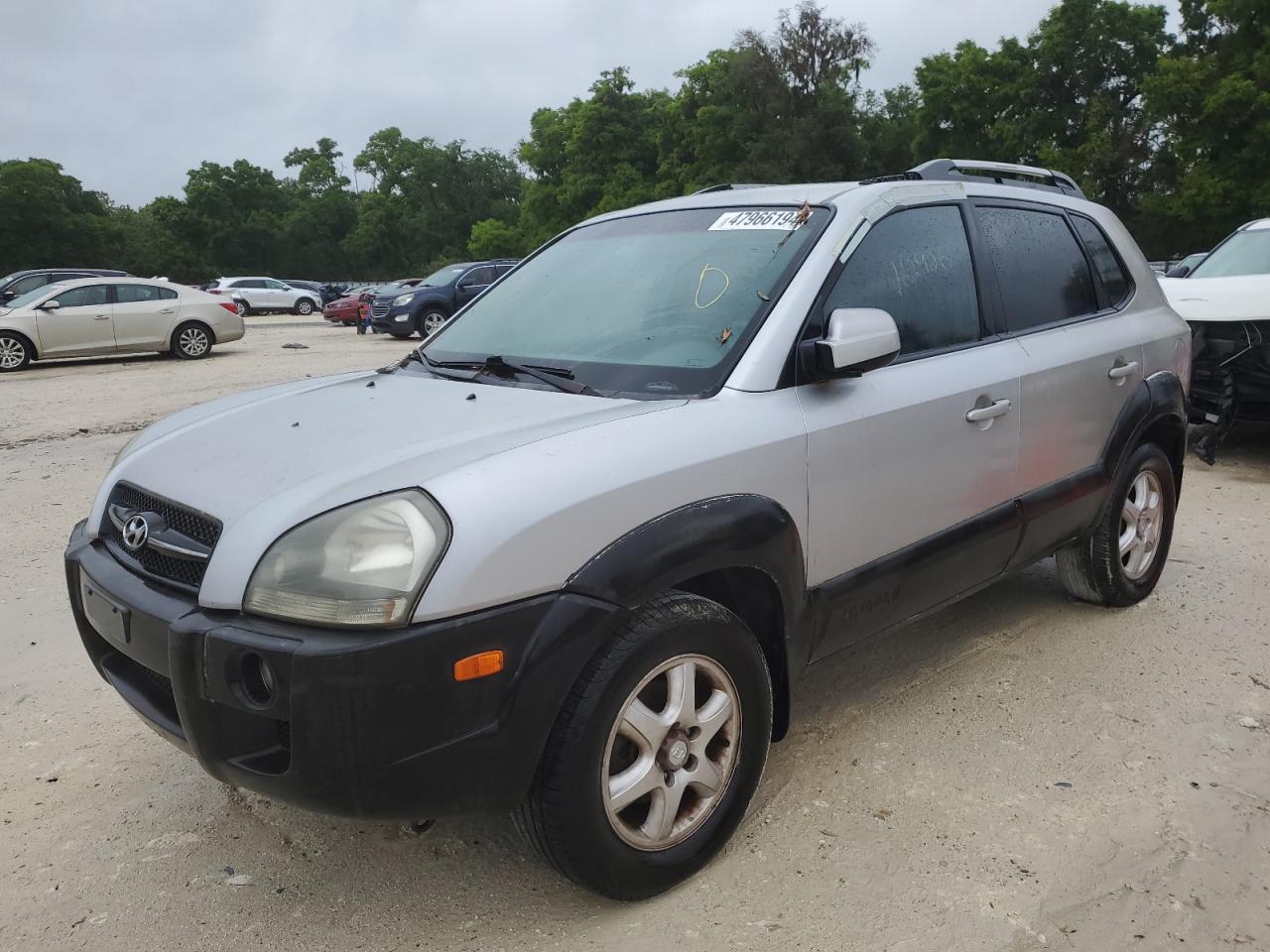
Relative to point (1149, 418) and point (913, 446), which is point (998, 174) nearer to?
point (1149, 418)

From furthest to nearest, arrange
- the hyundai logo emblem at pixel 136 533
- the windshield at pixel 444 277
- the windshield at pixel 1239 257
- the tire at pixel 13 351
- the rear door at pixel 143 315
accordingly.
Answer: the windshield at pixel 444 277
the rear door at pixel 143 315
the tire at pixel 13 351
the windshield at pixel 1239 257
the hyundai logo emblem at pixel 136 533

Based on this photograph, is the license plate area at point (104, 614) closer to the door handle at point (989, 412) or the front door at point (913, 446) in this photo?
the front door at point (913, 446)

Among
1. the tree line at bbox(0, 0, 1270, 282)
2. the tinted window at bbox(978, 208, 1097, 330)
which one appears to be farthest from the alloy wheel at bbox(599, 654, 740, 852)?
the tree line at bbox(0, 0, 1270, 282)

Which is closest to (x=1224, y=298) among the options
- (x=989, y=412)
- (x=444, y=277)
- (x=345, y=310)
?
(x=989, y=412)

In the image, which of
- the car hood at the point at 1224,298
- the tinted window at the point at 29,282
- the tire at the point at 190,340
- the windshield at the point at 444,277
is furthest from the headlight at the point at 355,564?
the tinted window at the point at 29,282

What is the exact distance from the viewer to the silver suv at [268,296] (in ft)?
117

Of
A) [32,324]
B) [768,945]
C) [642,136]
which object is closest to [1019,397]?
[768,945]

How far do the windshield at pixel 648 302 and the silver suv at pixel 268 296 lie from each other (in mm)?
34365

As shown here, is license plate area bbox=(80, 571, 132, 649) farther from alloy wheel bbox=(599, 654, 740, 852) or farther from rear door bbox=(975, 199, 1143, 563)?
rear door bbox=(975, 199, 1143, 563)

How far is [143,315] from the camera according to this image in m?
16.6

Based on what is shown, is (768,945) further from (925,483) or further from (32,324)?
(32,324)

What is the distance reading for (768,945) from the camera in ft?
7.39

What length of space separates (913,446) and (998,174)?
1726 mm

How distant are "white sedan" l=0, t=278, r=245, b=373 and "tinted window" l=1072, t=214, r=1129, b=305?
1605 cm
